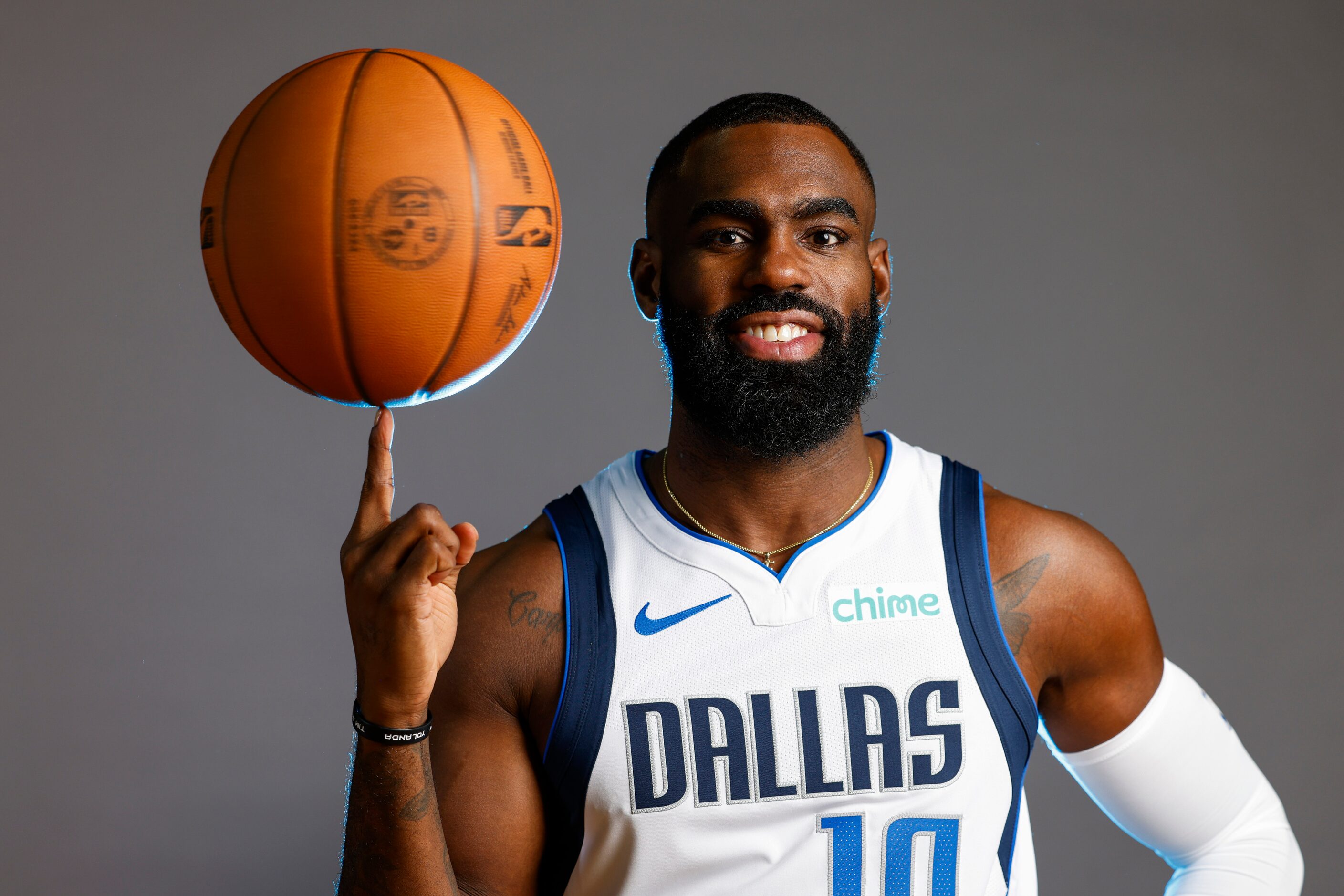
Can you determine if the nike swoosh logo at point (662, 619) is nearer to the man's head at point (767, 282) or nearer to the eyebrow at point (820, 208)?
the man's head at point (767, 282)

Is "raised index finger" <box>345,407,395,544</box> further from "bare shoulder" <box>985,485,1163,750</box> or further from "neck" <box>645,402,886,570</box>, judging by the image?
"bare shoulder" <box>985,485,1163,750</box>

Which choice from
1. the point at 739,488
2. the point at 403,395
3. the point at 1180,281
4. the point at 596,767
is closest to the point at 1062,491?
the point at 1180,281

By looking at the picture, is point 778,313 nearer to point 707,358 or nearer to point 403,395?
point 707,358

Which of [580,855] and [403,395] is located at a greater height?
[403,395]

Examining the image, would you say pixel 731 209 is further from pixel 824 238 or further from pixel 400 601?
pixel 400 601

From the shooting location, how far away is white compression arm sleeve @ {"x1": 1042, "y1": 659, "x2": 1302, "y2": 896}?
194 centimetres

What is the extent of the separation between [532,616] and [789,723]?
0.41 meters

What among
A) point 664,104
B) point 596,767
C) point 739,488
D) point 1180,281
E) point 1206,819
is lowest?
point 1206,819

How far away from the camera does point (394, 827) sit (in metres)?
1.51

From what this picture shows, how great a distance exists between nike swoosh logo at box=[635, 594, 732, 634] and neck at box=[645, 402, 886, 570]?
11 centimetres

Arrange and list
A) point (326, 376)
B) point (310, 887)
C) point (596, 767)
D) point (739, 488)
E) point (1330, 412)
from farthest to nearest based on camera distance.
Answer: point (1330, 412) < point (310, 887) < point (739, 488) < point (596, 767) < point (326, 376)

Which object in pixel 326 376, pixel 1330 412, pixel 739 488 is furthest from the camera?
pixel 1330 412

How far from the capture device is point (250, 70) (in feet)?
10.3

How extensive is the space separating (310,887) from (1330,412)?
3055 mm
